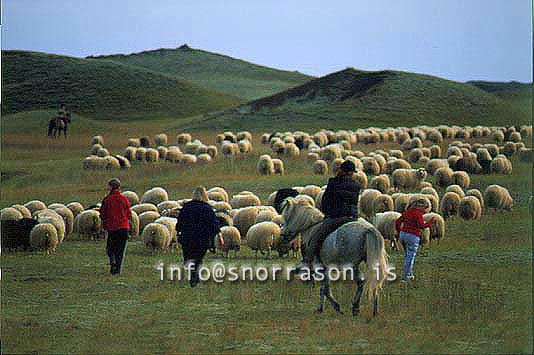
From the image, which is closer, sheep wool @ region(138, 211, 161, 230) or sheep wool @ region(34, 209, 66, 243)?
sheep wool @ region(34, 209, 66, 243)

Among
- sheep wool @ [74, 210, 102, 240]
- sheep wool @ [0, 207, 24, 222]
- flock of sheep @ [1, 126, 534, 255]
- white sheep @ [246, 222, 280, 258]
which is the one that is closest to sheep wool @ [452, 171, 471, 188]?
flock of sheep @ [1, 126, 534, 255]

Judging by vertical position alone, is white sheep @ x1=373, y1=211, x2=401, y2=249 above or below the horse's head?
below

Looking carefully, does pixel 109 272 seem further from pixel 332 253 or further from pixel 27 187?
pixel 27 187

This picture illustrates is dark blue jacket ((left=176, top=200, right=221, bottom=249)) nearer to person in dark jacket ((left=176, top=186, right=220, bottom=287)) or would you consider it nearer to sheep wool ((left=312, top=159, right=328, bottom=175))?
person in dark jacket ((left=176, top=186, right=220, bottom=287))

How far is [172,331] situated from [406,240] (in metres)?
4.07

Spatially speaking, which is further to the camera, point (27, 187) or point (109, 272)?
point (27, 187)

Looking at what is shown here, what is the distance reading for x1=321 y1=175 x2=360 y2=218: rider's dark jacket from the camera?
1042 centimetres

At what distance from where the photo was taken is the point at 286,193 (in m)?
19.8

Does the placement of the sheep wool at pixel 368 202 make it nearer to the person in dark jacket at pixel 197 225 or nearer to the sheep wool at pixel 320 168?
the person in dark jacket at pixel 197 225

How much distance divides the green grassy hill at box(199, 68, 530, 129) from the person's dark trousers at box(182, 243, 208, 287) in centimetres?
4464

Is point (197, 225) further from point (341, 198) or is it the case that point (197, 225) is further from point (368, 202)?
point (368, 202)

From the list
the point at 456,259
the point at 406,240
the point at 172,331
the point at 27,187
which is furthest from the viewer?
the point at 27,187

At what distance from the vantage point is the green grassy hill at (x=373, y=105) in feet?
191

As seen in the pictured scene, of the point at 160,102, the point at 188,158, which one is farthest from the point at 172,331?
the point at 160,102
